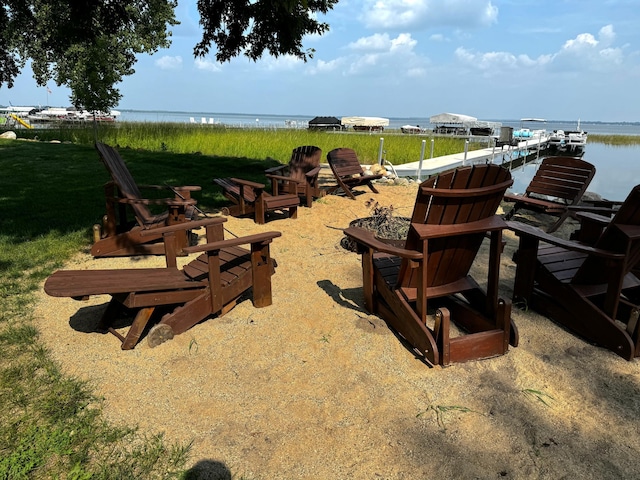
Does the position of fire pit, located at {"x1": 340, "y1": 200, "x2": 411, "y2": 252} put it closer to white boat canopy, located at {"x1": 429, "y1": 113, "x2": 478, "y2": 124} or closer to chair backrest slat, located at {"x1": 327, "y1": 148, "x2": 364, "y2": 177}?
chair backrest slat, located at {"x1": 327, "y1": 148, "x2": 364, "y2": 177}

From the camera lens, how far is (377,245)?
9.61 feet

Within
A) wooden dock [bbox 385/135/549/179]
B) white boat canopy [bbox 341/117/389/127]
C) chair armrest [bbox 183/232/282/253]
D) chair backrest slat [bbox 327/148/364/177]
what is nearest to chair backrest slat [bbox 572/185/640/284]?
chair armrest [bbox 183/232/282/253]

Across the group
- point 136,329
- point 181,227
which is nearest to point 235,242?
point 181,227

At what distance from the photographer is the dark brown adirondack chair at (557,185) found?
6189 mm

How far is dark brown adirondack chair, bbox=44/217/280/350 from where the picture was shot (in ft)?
9.19

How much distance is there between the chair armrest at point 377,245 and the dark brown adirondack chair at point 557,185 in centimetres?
394

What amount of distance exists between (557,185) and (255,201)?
4599mm

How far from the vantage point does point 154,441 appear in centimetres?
215

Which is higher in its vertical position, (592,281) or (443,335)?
(592,281)

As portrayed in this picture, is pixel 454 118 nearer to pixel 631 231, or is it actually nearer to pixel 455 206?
pixel 631 231

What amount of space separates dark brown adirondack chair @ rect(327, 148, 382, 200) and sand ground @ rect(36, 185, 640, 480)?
15.1ft

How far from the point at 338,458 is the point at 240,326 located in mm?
1468

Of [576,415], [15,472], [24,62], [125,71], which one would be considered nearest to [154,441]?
[15,472]

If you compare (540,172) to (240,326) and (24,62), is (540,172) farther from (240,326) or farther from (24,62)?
(24,62)
